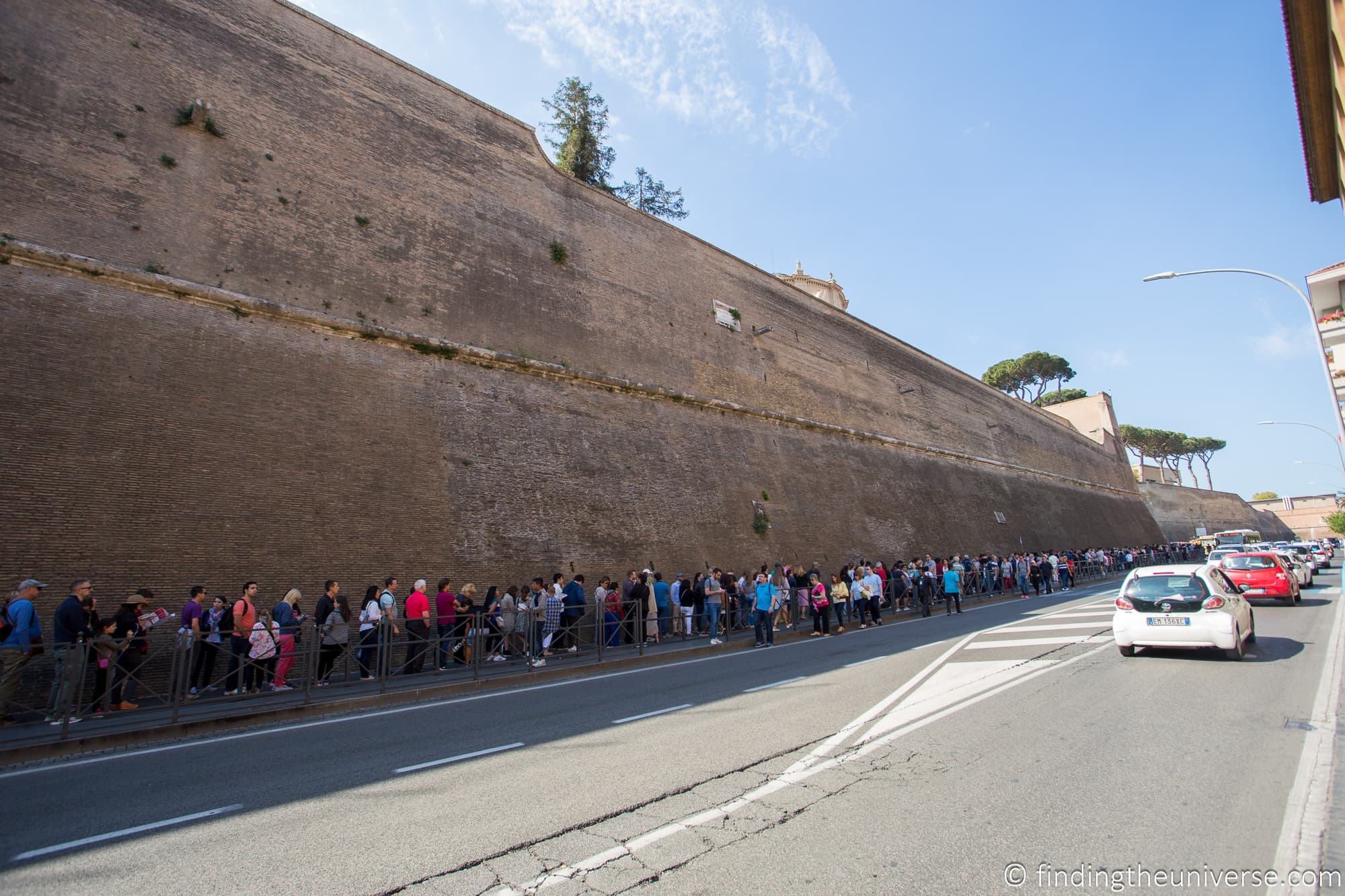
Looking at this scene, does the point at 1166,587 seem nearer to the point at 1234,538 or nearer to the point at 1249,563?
the point at 1249,563

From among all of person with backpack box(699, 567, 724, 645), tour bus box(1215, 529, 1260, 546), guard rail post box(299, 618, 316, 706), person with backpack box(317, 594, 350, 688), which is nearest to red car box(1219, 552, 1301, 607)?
person with backpack box(699, 567, 724, 645)

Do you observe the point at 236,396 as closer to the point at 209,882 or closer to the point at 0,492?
the point at 0,492

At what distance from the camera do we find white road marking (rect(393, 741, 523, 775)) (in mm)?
5145

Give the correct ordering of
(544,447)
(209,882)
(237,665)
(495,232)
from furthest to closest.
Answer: (495,232), (544,447), (237,665), (209,882)

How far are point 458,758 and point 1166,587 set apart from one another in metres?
8.85

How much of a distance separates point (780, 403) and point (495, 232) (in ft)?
40.2

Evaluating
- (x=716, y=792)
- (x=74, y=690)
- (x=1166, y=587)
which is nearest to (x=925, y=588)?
(x=1166, y=587)

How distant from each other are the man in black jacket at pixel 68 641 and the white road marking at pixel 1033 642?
38.4 ft

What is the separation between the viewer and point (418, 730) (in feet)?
21.8

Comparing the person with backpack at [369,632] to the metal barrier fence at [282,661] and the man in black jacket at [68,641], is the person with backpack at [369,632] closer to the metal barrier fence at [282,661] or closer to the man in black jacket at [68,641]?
the metal barrier fence at [282,661]

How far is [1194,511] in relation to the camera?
63.9m

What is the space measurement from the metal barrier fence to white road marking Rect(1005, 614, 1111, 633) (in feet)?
18.1

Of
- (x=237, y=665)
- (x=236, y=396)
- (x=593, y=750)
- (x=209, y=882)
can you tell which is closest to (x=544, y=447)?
(x=236, y=396)

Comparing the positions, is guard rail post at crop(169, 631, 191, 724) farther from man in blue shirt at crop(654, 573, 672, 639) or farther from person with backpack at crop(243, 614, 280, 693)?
man in blue shirt at crop(654, 573, 672, 639)
